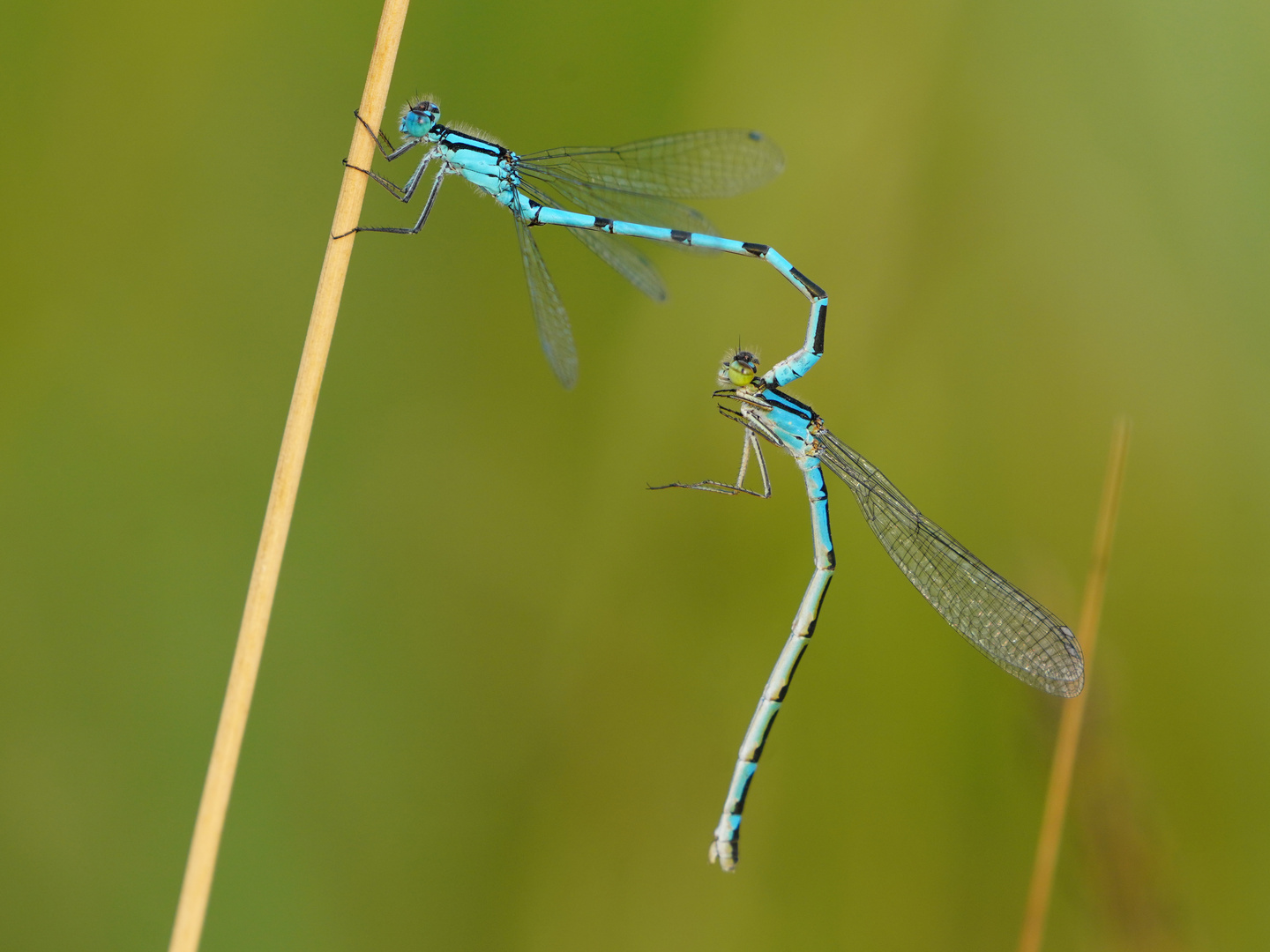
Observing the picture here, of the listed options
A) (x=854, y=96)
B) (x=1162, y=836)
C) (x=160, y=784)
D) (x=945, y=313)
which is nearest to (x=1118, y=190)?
(x=945, y=313)

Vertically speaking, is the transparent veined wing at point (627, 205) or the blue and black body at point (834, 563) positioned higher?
the transparent veined wing at point (627, 205)

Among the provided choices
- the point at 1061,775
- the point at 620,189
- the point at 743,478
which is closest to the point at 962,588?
the point at 743,478

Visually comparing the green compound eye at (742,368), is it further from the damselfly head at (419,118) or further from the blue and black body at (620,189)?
the damselfly head at (419,118)

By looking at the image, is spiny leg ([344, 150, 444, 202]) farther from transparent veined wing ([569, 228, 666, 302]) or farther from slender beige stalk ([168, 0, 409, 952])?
transparent veined wing ([569, 228, 666, 302])

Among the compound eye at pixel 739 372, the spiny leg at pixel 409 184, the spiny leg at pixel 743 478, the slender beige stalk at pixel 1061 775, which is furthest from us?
the compound eye at pixel 739 372

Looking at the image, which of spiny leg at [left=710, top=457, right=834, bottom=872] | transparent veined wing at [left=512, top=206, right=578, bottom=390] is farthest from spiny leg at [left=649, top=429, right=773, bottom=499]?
transparent veined wing at [left=512, top=206, right=578, bottom=390]

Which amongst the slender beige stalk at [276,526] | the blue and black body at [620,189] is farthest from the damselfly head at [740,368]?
the slender beige stalk at [276,526]

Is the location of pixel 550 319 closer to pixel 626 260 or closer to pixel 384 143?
pixel 626 260
